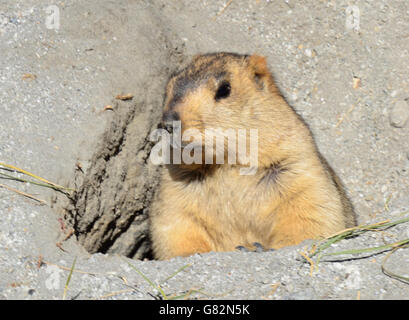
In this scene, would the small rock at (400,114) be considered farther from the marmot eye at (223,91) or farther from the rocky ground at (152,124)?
the marmot eye at (223,91)

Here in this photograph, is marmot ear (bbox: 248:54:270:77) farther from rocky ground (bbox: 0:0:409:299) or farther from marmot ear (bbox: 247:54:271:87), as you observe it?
rocky ground (bbox: 0:0:409:299)

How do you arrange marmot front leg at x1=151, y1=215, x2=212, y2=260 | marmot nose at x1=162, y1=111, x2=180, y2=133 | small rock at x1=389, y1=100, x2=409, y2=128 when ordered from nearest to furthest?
marmot nose at x1=162, y1=111, x2=180, y2=133 < marmot front leg at x1=151, y1=215, x2=212, y2=260 < small rock at x1=389, y1=100, x2=409, y2=128

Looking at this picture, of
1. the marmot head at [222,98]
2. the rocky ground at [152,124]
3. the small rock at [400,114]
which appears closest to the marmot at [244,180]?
the marmot head at [222,98]

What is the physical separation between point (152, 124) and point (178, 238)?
1.33 m

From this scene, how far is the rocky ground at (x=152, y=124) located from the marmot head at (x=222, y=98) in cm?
84

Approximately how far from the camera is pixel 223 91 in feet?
13.7

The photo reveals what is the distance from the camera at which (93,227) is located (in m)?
4.84

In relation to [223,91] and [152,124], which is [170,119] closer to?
[223,91]

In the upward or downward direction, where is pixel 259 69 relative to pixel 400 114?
downward

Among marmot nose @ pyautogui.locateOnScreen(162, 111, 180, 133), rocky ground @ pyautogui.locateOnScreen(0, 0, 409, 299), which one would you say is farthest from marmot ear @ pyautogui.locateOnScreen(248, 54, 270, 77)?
rocky ground @ pyautogui.locateOnScreen(0, 0, 409, 299)

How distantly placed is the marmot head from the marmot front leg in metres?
0.79

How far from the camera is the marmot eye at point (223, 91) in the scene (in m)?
4.13

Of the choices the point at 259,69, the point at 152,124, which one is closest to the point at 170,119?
the point at 259,69

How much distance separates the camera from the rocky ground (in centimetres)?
314
